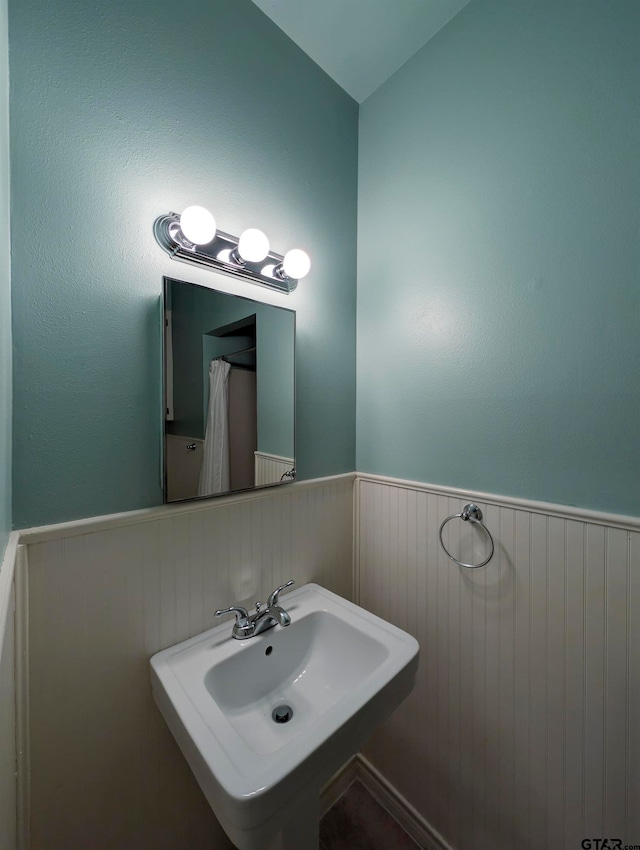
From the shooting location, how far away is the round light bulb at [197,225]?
845 millimetres

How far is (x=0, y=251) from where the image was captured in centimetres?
57

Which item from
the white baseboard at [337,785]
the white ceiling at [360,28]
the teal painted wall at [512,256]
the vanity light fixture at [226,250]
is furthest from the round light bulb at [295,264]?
the white baseboard at [337,785]

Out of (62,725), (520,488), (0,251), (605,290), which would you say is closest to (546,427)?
(520,488)

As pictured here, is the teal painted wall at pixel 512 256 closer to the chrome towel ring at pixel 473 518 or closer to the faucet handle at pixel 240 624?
the chrome towel ring at pixel 473 518

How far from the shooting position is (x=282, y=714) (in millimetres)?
916

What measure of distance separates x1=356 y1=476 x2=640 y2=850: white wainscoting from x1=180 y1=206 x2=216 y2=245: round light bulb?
3.32 ft

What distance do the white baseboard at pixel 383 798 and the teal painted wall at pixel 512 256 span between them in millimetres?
1219

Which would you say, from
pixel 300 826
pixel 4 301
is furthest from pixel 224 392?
pixel 300 826

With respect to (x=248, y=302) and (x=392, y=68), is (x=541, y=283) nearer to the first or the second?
(x=248, y=302)

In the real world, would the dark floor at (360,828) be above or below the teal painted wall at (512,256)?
below

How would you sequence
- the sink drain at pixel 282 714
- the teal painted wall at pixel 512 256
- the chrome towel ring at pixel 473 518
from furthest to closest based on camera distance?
the chrome towel ring at pixel 473 518 < the sink drain at pixel 282 714 < the teal painted wall at pixel 512 256

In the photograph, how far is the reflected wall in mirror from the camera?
89 cm

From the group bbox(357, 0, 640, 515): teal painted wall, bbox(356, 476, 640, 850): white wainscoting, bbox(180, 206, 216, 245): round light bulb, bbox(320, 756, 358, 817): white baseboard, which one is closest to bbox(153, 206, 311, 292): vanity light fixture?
bbox(180, 206, 216, 245): round light bulb

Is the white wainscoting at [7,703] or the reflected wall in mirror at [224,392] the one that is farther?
the reflected wall in mirror at [224,392]
